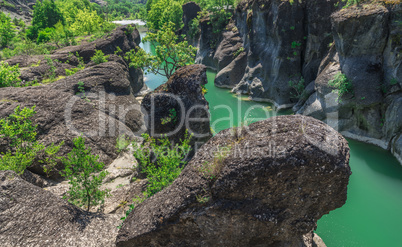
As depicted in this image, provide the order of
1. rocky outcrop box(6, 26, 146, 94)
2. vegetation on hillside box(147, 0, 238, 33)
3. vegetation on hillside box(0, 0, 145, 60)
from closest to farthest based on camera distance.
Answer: rocky outcrop box(6, 26, 146, 94)
vegetation on hillside box(0, 0, 145, 60)
vegetation on hillside box(147, 0, 238, 33)

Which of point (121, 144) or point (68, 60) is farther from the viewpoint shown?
point (68, 60)

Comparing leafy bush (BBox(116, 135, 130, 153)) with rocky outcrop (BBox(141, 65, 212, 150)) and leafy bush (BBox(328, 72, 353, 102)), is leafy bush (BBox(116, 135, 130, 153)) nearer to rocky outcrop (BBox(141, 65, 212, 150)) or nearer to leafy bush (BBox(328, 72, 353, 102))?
rocky outcrop (BBox(141, 65, 212, 150))

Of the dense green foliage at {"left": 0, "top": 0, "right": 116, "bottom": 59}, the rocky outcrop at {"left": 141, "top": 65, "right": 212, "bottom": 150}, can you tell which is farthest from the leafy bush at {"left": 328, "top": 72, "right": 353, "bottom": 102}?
the dense green foliage at {"left": 0, "top": 0, "right": 116, "bottom": 59}

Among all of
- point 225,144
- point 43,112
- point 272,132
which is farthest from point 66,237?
point 43,112

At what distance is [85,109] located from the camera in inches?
567

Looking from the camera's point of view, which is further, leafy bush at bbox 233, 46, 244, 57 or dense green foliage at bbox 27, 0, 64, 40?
dense green foliage at bbox 27, 0, 64, 40

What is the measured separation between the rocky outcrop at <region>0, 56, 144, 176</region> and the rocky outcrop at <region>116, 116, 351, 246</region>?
7709mm

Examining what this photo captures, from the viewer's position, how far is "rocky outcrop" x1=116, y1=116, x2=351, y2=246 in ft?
19.3

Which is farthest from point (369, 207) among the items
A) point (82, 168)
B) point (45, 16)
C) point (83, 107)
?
point (45, 16)

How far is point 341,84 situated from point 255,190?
1542cm

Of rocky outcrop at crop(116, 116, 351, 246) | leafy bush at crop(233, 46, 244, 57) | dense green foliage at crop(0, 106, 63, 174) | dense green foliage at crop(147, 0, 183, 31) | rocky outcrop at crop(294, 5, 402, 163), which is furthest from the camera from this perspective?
dense green foliage at crop(147, 0, 183, 31)

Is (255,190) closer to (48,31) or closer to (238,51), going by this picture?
(238,51)

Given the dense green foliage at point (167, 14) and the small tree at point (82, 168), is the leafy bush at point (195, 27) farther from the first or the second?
the small tree at point (82, 168)

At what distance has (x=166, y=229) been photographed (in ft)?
21.5
